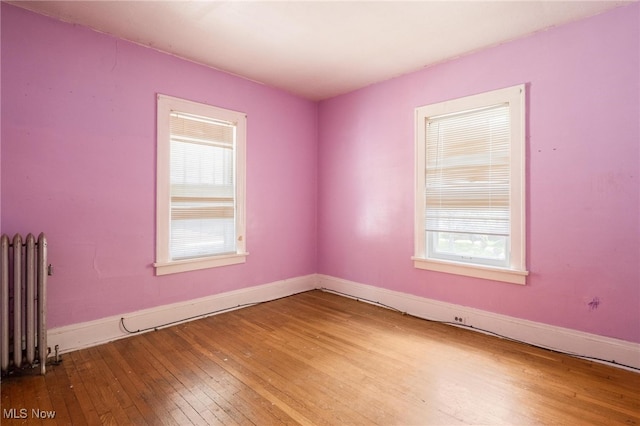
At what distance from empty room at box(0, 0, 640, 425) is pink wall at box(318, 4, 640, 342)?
0.05 ft

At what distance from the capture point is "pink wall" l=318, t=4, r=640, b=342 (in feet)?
8.38

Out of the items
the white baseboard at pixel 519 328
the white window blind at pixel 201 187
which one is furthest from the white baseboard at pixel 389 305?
the white window blind at pixel 201 187

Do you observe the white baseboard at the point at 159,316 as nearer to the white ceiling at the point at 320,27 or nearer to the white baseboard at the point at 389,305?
the white baseboard at the point at 389,305

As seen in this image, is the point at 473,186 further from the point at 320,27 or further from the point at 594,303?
the point at 320,27

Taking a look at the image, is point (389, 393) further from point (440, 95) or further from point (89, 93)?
point (89, 93)

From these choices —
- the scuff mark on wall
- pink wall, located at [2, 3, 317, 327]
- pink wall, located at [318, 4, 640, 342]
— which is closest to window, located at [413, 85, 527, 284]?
pink wall, located at [318, 4, 640, 342]

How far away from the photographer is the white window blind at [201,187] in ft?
11.5

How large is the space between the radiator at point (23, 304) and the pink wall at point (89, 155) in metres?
0.30

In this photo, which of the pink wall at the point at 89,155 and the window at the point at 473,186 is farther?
the window at the point at 473,186

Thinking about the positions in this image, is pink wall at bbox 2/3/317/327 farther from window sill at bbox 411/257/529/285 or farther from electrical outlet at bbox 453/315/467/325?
electrical outlet at bbox 453/315/467/325

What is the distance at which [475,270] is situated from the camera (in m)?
3.32

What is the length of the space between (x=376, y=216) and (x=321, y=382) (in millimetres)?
2325

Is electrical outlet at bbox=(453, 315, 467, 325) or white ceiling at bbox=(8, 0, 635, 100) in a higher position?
white ceiling at bbox=(8, 0, 635, 100)

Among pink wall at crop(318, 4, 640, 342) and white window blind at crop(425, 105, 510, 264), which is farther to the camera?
white window blind at crop(425, 105, 510, 264)
